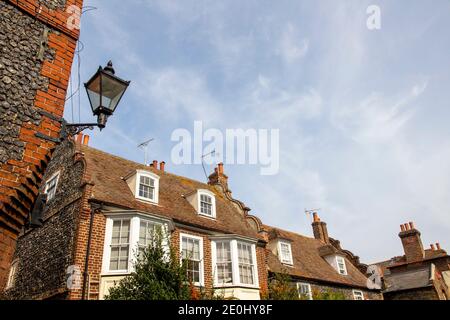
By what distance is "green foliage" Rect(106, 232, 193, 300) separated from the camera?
1154 cm

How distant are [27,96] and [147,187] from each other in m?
12.2

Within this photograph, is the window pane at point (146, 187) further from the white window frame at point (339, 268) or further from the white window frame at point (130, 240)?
the white window frame at point (339, 268)

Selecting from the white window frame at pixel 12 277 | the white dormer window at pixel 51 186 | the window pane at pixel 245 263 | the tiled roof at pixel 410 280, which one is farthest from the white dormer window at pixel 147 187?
the tiled roof at pixel 410 280

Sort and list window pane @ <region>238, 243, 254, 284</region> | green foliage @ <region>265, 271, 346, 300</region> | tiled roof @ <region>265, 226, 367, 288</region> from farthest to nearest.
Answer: tiled roof @ <region>265, 226, 367, 288</region> < window pane @ <region>238, 243, 254, 284</region> < green foliage @ <region>265, 271, 346, 300</region>

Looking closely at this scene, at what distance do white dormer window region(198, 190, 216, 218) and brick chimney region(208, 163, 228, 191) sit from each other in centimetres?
444

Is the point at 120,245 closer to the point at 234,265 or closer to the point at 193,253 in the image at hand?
the point at 193,253

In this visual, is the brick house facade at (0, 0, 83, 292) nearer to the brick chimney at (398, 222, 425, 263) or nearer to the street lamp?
the street lamp

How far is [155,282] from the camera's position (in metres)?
11.6

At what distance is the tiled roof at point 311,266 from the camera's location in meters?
22.2

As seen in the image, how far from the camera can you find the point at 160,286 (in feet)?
37.8

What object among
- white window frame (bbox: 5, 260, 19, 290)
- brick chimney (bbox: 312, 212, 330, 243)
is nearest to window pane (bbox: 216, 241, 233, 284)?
white window frame (bbox: 5, 260, 19, 290)

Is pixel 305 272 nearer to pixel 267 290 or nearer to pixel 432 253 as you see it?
pixel 267 290
